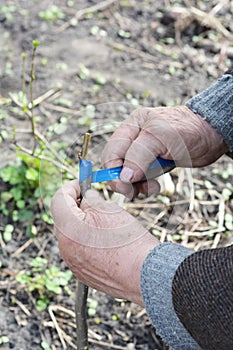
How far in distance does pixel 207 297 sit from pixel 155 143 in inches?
18.4

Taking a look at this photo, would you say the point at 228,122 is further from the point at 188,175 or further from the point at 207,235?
the point at 207,235

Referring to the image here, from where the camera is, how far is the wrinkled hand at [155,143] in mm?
1530

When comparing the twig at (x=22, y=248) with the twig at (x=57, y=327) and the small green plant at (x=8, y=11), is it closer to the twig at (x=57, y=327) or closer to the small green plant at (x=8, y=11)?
the twig at (x=57, y=327)

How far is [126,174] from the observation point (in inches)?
58.6

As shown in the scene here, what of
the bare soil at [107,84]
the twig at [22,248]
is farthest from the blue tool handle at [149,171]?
the twig at [22,248]

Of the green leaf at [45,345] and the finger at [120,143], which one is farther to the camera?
the green leaf at [45,345]

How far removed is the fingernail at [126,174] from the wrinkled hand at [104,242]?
0.08 metres

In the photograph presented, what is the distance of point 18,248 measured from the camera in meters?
2.14

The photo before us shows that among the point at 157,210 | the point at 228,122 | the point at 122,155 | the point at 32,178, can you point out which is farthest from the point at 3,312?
the point at 228,122

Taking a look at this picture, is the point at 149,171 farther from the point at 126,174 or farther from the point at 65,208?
the point at 65,208

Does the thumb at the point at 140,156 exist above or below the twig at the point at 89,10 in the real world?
above

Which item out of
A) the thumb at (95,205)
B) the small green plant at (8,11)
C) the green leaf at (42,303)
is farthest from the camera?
the small green plant at (8,11)

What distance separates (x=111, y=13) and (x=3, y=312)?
172cm

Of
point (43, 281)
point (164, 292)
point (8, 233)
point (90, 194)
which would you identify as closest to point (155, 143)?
point (90, 194)
